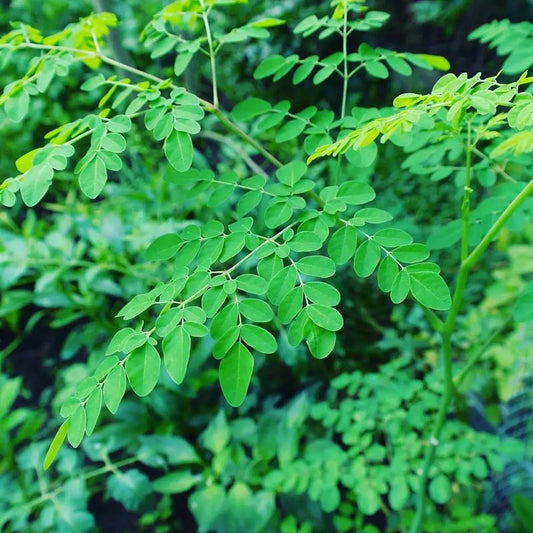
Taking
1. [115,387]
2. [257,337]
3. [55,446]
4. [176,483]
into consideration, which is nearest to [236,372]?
[257,337]

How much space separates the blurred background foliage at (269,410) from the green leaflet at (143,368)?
70 cm

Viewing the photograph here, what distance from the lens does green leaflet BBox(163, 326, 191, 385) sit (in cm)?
68

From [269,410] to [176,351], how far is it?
3.77ft

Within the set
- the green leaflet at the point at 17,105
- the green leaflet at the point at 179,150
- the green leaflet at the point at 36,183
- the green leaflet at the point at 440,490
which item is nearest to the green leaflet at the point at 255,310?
the green leaflet at the point at 179,150

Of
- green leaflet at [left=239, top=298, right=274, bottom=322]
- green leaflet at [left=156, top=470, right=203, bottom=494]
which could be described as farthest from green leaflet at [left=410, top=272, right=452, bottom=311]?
green leaflet at [left=156, top=470, right=203, bottom=494]

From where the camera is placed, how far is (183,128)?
2.67 ft

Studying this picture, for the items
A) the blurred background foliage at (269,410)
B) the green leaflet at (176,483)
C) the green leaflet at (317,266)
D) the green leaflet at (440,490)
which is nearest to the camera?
the green leaflet at (317,266)

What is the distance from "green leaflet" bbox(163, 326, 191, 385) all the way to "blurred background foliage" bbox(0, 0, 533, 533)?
2.30ft

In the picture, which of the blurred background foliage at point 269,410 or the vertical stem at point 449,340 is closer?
the vertical stem at point 449,340

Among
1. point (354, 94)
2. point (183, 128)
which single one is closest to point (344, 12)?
point (183, 128)

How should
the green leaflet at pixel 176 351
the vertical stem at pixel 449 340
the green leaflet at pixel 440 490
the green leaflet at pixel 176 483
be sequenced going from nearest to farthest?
the green leaflet at pixel 176 351, the vertical stem at pixel 449 340, the green leaflet at pixel 440 490, the green leaflet at pixel 176 483

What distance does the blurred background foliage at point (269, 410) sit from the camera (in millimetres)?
1426

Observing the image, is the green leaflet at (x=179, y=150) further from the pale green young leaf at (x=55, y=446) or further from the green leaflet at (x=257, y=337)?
the pale green young leaf at (x=55, y=446)

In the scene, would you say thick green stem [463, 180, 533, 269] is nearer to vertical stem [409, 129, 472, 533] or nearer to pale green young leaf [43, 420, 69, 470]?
vertical stem [409, 129, 472, 533]
